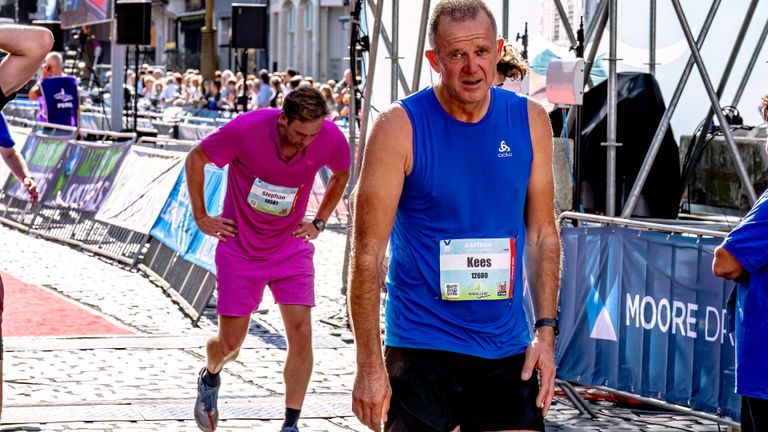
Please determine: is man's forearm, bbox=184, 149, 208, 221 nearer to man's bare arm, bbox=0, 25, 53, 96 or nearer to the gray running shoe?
the gray running shoe

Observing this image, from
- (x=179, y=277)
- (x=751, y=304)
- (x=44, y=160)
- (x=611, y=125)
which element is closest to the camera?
(x=751, y=304)

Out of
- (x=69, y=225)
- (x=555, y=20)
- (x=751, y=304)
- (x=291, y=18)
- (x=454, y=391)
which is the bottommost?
(x=69, y=225)

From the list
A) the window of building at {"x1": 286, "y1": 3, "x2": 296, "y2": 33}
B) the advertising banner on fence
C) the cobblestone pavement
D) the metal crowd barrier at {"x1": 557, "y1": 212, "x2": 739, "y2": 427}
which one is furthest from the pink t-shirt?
the window of building at {"x1": 286, "y1": 3, "x2": 296, "y2": 33}

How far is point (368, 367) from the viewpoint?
13.7 ft

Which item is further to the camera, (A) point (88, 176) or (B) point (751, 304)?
(A) point (88, 176)

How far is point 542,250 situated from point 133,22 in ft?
60.6

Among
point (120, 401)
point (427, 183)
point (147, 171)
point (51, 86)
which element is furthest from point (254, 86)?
point (427, 183)

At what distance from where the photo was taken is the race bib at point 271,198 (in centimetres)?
760

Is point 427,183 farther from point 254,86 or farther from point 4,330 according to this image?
point 254,86

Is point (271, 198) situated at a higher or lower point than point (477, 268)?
lower

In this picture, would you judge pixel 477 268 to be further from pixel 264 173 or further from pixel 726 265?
pixel 264 173

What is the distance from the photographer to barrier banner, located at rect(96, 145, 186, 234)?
13.9m

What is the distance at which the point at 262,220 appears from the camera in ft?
25.2

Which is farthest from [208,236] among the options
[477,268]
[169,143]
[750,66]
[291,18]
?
[291,18]
